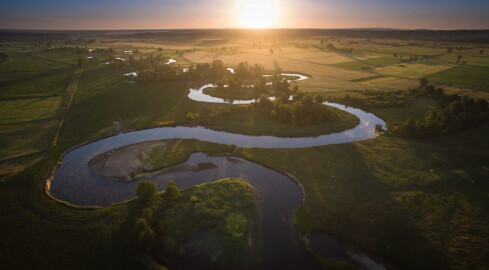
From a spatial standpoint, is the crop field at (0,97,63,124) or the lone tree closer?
the lone tree

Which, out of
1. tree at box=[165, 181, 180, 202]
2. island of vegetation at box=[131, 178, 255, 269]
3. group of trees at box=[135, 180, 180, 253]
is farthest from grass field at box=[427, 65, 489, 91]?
group of trees at box=[135, 180, 180, 253]

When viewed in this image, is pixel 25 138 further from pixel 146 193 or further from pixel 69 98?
pixel 146 193

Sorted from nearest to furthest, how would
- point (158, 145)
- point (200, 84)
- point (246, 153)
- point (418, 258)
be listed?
point (418, 258) < point (246, 153) < point (158, 145) < point (200, 84)

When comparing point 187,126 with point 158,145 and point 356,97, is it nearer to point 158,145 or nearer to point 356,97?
point 158,145

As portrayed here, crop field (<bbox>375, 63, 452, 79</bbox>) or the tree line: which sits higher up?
crop field (<bbox>375, 63, 452, 79</bbox>)

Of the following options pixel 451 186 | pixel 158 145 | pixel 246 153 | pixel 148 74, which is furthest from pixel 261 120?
pixel 148 74

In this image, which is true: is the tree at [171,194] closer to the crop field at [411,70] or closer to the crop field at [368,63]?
the crop field at [411,70]

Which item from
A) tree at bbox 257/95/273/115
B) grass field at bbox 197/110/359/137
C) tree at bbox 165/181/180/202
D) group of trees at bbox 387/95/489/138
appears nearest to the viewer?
tree at bbox 165/181/180/202

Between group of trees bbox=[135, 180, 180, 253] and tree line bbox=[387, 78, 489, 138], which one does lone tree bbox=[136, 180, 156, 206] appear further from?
tree line bbox=[387, 78, 489, 138]
